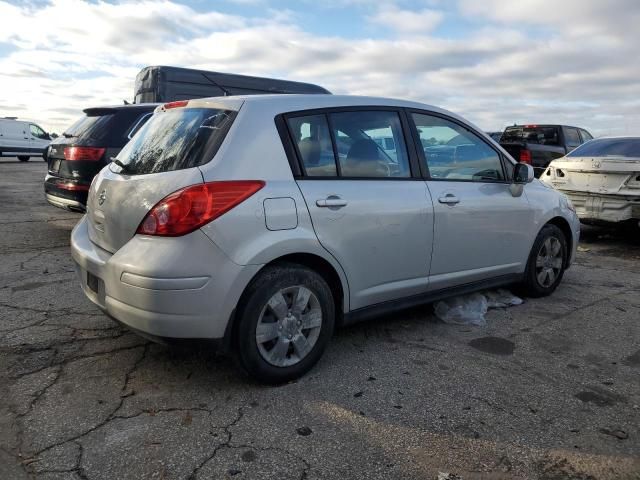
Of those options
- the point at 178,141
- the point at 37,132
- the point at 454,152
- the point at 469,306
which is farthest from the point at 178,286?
the point at 37,132

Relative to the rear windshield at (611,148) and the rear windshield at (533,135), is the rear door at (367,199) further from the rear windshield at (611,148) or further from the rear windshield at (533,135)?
the rear windshield at (533,135)

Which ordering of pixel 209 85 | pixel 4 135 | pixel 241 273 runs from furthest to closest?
pixel 4 135, pixel 209 85, pixel 241 273

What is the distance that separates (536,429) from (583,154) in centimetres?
611

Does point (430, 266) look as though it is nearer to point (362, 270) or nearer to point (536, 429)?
point (362, 270)

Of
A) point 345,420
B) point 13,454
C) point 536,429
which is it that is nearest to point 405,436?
point 345,420

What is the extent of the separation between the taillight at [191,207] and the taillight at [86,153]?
13.6 feet

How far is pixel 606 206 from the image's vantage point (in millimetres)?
7008

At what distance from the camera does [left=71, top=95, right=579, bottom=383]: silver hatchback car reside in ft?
9.16

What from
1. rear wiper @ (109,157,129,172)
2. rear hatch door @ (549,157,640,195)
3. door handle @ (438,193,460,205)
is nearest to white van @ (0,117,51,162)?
rear hatch door @ (549,157,640,195)

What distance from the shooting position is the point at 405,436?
8.67ft

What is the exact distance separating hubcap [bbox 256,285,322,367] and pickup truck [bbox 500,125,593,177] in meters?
10.9

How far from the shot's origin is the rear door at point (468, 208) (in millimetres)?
Answer: 3879

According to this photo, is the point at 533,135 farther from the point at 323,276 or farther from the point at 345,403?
the point at 345,403

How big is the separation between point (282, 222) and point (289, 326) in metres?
0.60
